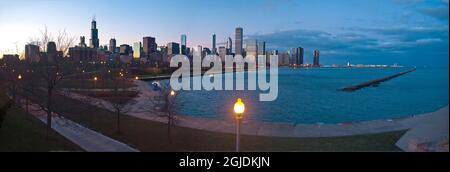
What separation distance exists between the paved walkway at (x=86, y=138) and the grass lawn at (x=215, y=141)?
1.10 meters

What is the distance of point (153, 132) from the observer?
19828 mm

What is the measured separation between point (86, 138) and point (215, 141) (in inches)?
213

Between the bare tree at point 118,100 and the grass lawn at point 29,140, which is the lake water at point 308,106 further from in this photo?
the grass lawn at point 29,140

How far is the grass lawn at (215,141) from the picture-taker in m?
15.9

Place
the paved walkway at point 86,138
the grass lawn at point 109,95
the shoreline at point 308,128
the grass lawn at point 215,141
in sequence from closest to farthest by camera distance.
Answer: the paved walkway at point 86,138 < the grass lawn at point 215,141 < the shoreline at point 308,128 < the grass lawn at point 109,95

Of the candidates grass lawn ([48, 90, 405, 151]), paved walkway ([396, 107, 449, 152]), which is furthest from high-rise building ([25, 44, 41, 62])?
paved walkway ([396, 107, 449, 152])

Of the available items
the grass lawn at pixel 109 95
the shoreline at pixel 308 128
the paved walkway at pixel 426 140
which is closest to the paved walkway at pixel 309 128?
the shoreline at pixel 308 128

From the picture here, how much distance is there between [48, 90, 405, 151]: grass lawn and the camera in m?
15.9

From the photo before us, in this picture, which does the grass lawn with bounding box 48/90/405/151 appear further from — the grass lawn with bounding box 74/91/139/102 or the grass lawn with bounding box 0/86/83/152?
the grass lawn with bounding box 74/91/139/102
